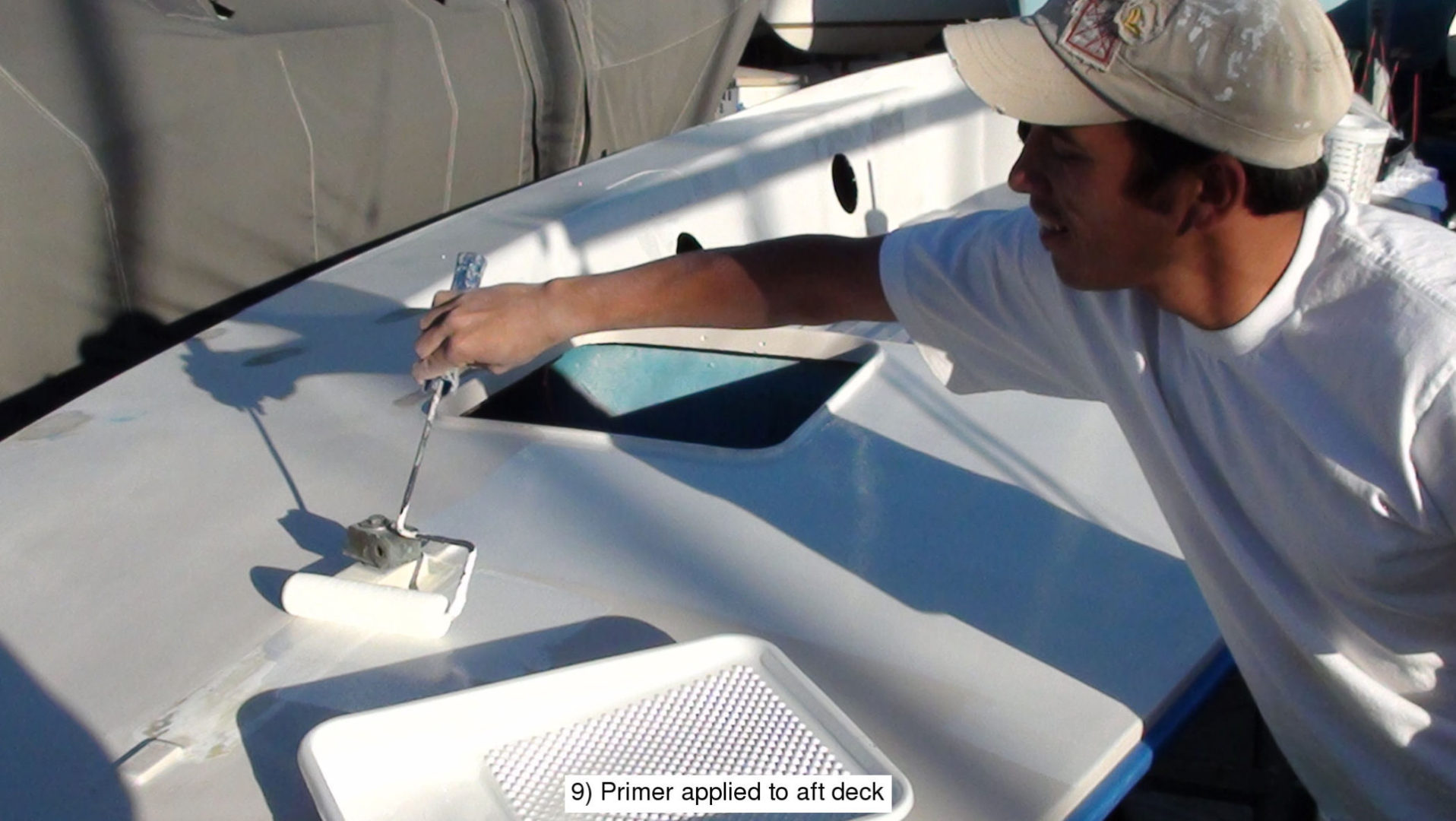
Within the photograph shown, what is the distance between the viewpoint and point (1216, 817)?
1.94 metres

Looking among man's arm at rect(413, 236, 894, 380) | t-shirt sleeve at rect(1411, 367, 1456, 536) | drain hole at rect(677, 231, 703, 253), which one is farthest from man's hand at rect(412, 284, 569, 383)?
drain hole at rect(677, 231, 703, 253)

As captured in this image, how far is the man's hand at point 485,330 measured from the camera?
1.35 metres

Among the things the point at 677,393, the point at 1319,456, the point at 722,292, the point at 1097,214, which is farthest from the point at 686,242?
the point at 1319,456

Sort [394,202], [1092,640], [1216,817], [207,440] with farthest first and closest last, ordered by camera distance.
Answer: [394,202], [1216,817], [207,440], [1092,640]

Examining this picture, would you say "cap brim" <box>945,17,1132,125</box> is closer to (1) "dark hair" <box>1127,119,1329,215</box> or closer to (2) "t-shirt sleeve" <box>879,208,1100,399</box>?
(1) "dark hair" <box>1127,119,1329,215</box>

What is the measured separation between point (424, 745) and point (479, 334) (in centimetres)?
43

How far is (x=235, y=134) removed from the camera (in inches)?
86.4

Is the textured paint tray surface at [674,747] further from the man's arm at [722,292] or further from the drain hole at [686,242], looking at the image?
the drain hole at [686,242]

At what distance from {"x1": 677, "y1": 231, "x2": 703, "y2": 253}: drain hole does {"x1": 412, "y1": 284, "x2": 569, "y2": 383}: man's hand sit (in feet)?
3.90

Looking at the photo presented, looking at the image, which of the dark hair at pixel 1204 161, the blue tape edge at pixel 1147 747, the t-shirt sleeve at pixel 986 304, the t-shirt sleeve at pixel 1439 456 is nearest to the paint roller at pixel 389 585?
the t-shirt sleeve at pixel 986 304

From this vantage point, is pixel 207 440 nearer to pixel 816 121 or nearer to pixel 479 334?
pixel 479 334

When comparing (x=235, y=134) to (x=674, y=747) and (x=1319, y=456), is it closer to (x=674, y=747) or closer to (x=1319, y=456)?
(x=674, y=747)

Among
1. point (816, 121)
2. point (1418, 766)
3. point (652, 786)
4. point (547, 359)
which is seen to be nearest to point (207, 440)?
point (547, 359)

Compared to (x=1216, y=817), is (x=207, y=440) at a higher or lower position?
higher
